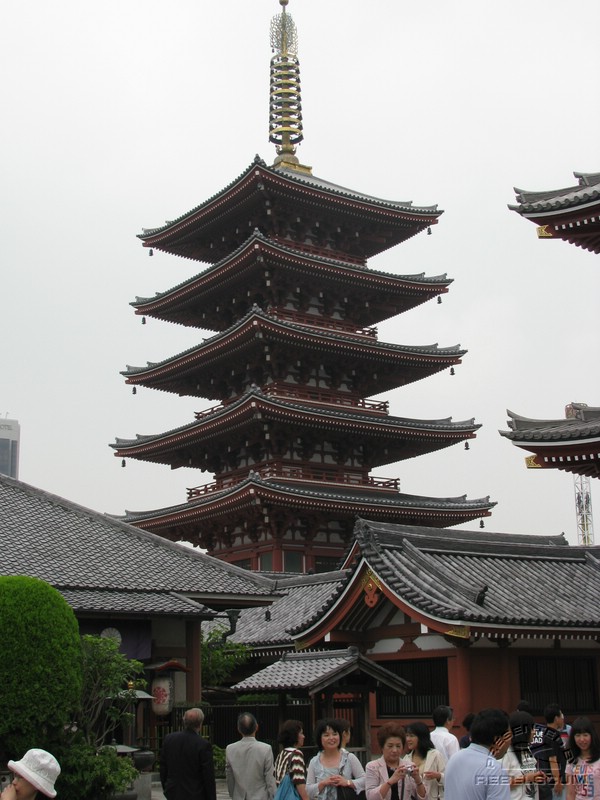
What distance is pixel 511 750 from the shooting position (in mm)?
8852

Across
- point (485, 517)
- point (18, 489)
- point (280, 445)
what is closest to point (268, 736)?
point (18, 489)

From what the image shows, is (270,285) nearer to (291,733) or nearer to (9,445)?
(291,733)

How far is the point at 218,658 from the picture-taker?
24.7m

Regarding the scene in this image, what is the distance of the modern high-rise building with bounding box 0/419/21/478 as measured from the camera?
164 meters

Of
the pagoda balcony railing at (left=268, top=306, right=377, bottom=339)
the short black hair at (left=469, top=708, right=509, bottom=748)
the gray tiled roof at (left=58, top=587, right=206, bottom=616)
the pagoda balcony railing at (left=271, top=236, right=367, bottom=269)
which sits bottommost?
the short black hair at (left=469, top=708, right=509, bottom=748)

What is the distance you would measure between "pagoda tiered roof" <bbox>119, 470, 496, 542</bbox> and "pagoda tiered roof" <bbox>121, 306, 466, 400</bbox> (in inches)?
191

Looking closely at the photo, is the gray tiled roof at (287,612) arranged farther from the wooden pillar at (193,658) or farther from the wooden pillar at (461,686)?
the wooden pillar at (461,686)

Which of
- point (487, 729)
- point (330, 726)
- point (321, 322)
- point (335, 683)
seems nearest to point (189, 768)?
point (330, 726)

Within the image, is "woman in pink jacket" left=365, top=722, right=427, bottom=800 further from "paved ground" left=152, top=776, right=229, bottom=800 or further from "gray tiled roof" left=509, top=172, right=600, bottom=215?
"gray tiled roof" left=509, top=172, right=600, bottom=215

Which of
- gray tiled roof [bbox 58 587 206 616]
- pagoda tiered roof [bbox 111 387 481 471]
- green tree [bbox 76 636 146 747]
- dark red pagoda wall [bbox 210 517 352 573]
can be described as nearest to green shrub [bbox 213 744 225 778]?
gray tiled roof [bbox 58 587 206 616]

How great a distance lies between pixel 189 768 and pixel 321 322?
32.5 metres

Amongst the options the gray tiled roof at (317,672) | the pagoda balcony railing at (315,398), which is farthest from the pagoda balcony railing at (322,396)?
the gray tiled roof at (317,672)

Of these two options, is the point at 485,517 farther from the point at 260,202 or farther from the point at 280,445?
the point at 260,202

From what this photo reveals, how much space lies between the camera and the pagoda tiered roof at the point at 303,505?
36.9m
